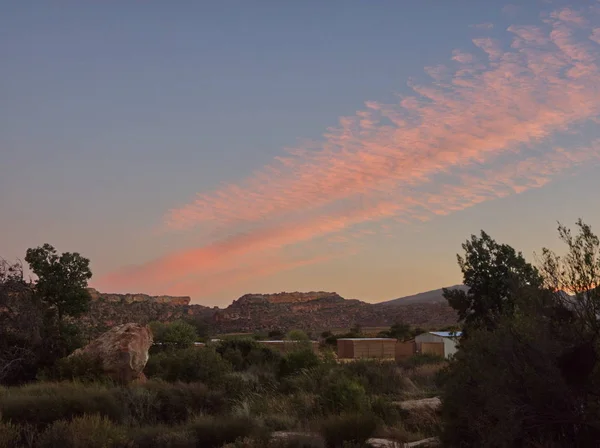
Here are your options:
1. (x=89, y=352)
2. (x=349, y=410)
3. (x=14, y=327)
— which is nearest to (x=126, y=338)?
(x=89, y=352)

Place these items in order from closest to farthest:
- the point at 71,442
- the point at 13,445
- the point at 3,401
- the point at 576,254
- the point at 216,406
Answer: the point at 576,254 → the point at 71,442 → the point at 13,445 → the point at 3,401 → the point at 216,406

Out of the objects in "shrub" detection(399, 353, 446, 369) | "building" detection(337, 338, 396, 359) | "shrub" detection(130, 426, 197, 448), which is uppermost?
"building" detection(337, 338, 396, 359)

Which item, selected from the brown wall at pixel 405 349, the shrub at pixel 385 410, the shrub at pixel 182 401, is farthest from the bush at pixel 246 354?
the brown wall at pixel 405 349

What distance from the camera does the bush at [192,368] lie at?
2576cm

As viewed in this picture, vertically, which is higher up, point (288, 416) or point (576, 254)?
point (576, 254)

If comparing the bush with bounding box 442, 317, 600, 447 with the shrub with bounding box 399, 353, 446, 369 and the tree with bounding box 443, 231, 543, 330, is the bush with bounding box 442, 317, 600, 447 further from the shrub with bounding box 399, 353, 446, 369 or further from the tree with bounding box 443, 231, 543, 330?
the shrub with bounding box 399, 353, 446, 369

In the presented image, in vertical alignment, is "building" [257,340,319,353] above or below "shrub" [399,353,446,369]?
above

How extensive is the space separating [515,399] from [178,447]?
27.4ft

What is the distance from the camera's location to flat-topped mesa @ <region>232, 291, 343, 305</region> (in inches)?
5098

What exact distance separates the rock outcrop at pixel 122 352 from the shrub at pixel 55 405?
4604 millimetres

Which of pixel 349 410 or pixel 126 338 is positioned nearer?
pixel 349 410

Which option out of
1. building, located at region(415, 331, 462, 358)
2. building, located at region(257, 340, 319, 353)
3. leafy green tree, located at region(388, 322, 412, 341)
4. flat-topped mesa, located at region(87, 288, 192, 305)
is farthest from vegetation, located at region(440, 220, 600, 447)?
flat-topped mesa, located at region(87, 288, 192, 305)

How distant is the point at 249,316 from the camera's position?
382 ft

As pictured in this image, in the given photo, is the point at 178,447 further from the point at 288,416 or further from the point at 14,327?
the point at 14,327
